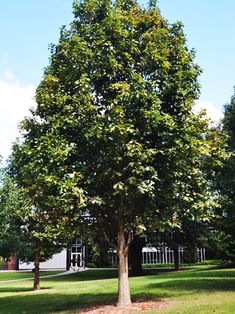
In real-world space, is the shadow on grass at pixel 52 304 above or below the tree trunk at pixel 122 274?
below

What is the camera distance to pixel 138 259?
45.0 meters

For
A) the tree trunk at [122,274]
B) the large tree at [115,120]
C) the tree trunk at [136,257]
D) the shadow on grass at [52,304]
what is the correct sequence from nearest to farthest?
the large tree at [115,120], the tree trunk at [122,274], the shadow on grass at [52,304], the tree trunk at [136,257]

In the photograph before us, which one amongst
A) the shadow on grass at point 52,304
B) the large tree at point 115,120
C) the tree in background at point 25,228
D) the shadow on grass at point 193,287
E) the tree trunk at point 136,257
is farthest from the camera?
the tree trunk at point 136,257

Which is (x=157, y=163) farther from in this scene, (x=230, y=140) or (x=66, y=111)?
(x=230, y=140)

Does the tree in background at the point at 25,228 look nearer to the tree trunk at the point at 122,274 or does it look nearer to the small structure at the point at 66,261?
the tree trunk at the point at 122,274

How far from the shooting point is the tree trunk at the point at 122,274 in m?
17.0

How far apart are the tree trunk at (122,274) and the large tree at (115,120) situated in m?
0.04

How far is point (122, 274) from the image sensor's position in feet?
57.0

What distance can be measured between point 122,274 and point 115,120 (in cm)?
634

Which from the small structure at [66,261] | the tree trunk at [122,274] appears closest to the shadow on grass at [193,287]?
the tree trunk at [122,274]

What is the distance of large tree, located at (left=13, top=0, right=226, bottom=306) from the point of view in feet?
52.0

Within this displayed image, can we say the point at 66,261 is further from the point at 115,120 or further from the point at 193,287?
the point at 115,120

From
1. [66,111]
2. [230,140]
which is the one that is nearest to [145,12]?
[66,111]

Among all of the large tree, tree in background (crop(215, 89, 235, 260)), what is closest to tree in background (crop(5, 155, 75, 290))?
the large tree
